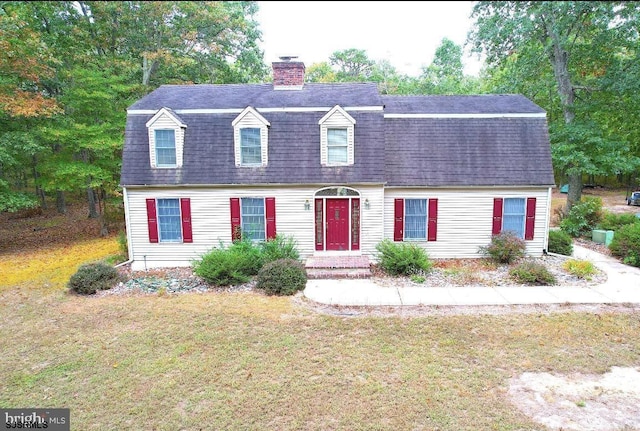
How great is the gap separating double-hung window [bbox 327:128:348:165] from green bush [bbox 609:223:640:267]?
10.2m

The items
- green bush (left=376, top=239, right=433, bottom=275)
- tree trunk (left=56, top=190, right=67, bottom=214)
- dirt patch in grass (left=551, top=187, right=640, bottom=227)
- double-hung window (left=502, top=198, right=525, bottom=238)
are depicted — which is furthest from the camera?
tree trunk (left=56, top=190, right=67, bottom=214)

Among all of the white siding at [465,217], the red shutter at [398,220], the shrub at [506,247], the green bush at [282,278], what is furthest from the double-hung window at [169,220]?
the shrub at [506,247]

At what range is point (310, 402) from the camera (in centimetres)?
570

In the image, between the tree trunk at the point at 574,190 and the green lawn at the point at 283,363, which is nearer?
the green lawn at the point at 283,363

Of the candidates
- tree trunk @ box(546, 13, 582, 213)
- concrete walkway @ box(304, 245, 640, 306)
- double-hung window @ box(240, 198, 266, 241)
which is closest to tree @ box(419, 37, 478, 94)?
tree trunk @ box(546, 13, 582, 213)

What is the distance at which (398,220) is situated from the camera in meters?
13.6

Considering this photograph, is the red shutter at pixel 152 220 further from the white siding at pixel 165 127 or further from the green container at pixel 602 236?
the green container at pixel 602 236

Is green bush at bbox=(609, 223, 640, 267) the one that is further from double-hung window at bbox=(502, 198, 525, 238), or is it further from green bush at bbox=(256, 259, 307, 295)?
green bush at bbox=(256, 259, 307, 295)

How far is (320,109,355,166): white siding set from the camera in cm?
1287

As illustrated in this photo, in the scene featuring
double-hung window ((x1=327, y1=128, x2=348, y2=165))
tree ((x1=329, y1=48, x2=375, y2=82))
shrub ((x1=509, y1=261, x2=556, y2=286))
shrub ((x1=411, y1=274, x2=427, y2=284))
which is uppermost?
tree ((x1=329, y1=48, x2=375, y2=82))

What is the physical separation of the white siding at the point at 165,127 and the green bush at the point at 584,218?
17.2 metres

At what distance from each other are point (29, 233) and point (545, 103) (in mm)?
30666

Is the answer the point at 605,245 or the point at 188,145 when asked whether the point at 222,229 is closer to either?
the point at 188,145

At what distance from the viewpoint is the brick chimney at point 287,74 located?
595 inches
